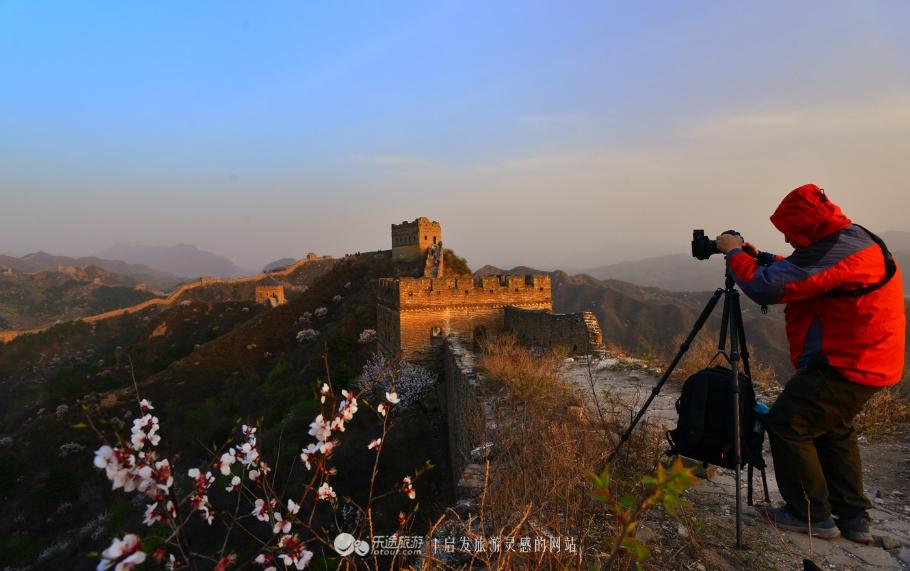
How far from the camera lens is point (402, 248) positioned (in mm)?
35531

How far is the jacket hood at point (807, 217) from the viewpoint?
8.77ft

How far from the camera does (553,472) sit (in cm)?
295

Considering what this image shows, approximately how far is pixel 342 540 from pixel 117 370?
39979 mm

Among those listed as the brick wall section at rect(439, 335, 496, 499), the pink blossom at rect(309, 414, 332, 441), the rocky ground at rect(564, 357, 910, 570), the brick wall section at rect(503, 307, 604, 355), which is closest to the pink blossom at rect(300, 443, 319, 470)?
the pink blossom at rect(309, 414, 332, 441)

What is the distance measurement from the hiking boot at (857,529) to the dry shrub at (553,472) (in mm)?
1120

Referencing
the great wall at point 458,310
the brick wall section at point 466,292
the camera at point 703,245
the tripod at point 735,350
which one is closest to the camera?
the tripod at point 735,350

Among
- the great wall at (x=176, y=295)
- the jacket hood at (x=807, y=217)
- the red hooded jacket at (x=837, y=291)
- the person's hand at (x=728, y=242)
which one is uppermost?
the jacket hood at (x=807, y=217)

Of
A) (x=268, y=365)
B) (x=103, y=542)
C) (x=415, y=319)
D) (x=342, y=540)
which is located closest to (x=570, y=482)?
(x=342, y=540)

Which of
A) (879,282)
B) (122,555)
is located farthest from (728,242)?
(122,555)

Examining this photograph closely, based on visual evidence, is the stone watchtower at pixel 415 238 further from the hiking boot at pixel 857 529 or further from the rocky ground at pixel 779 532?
the hiking boot at pixel 857 529

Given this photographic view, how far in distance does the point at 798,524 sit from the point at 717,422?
29.1 inches

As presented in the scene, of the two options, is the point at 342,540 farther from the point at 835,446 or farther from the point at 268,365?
the point at 268,365

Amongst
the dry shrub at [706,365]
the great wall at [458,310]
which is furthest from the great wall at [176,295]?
the dry shrub at [706,365]

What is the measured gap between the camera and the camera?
10.2ft
